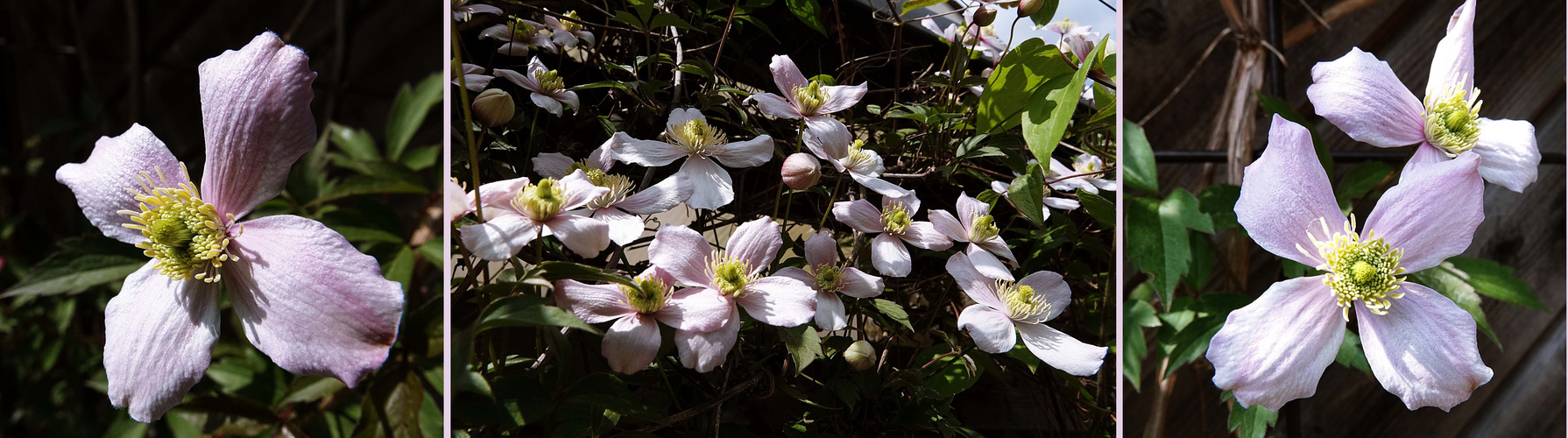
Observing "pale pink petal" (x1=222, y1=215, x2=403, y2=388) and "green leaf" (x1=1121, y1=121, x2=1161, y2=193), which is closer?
"pale pink petal" (x1=222, y1=215, x2=403, y2=388)

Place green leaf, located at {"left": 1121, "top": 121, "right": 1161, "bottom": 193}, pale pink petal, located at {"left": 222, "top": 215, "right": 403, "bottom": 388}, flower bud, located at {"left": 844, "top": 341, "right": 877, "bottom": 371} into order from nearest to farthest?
1. pale pink petal, located at {"left": 222, "top": 215, "right": 403, "bottom": 388}
2. flower bud, located at {"left": 844, "top": 341, "right": 877, "bottom": 371}
3. green leaf, located at {"left": 1121, "top": 121, "right": 1161, "bottom": 193}

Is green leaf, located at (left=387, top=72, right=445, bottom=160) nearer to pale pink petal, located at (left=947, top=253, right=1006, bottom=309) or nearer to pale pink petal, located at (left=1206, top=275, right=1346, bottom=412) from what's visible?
pale pink petal, located at (left=947, top=253, right=1006, bottom=309)

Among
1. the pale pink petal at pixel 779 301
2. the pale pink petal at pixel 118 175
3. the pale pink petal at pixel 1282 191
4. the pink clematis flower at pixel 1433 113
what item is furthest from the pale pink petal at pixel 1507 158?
the pale pink petal at pixel 118 175

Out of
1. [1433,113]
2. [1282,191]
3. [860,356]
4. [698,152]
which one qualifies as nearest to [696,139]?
[698,152]

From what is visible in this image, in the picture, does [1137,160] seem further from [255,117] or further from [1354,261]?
[255,117]

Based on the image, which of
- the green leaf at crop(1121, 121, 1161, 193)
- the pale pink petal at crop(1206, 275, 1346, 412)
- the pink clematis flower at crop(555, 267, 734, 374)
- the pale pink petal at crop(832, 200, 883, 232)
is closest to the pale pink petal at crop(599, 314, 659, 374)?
the pink clematis flower at crop(555, 267, 734, 374)

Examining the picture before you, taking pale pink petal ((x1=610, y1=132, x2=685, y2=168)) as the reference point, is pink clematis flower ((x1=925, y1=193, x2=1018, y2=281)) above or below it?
below

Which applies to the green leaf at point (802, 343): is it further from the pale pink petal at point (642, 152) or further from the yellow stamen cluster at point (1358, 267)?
the yellow stamen cluster at point (1358, 267)
